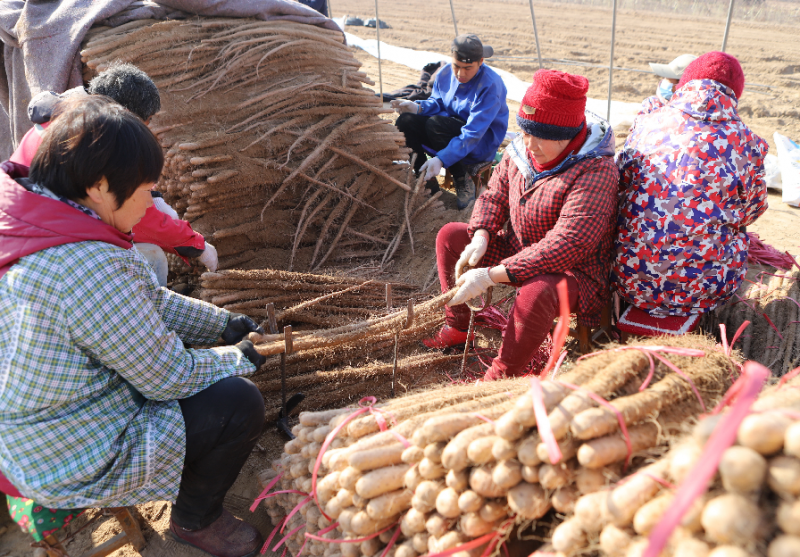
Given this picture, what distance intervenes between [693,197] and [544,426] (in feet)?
5.77

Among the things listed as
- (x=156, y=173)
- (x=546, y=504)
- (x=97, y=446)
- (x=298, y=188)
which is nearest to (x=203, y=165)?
(x=298, y=188)

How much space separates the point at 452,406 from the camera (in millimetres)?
1764

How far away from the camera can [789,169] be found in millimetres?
5562

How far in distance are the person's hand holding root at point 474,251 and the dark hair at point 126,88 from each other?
5.86ft

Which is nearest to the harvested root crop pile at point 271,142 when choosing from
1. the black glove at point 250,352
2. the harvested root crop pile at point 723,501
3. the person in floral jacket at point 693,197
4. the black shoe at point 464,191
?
the black shoe at point 464,191

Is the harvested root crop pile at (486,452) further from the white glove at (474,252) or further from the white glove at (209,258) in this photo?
the white glove at (209,258)

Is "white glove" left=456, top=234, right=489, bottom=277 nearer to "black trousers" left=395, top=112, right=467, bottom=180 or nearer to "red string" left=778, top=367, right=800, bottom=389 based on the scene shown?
"red string" left=778, top=367, right=800, bottom=389

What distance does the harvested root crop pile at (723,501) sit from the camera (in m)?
0.92

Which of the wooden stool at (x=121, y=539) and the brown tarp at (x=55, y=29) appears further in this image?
the brown tarp at (x=55, y=29)

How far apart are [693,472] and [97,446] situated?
1.66m

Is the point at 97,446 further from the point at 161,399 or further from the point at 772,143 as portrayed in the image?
the point at 772,143

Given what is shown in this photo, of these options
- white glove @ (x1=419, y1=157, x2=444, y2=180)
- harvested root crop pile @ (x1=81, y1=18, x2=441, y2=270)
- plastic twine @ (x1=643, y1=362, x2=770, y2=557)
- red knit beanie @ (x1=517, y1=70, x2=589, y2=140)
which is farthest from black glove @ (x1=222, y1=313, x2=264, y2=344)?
white glove @ (x1=419, y1=157, x2=444, y2=180)

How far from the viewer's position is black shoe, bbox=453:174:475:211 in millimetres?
5148

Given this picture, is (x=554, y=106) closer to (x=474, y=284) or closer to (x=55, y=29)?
(x=474, y=284)
